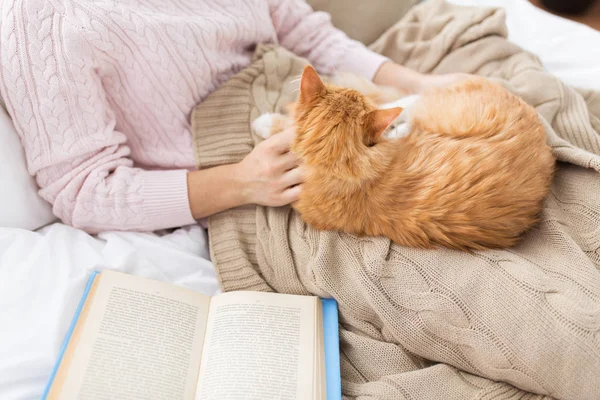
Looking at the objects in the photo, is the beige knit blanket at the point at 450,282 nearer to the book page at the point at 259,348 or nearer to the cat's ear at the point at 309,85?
the book page at the point at 259,348

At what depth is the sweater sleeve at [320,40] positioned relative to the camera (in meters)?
1.39

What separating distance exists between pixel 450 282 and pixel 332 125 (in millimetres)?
414

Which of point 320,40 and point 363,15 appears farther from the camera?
point 363,15

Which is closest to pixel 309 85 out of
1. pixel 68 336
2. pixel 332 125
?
pixel 332 125

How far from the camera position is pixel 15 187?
1037 millimetres

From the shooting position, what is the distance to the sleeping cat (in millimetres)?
921

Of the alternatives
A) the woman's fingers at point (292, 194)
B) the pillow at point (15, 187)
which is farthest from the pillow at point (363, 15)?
the pillow at point (15, 187)

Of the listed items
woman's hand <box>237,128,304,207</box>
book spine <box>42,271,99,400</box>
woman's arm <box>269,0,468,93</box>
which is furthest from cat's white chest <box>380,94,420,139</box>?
book spine <box>42,271,99,400</box>

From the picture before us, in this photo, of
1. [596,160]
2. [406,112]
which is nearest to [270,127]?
[406,112]

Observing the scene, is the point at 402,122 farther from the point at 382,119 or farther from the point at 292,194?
the point at 292,194

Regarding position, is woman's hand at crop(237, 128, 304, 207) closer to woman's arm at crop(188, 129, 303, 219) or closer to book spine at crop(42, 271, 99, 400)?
woman's arm at crop(188, 129, 303, 219)

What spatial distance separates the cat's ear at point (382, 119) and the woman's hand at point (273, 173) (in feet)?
0.64

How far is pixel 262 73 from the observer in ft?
4.17

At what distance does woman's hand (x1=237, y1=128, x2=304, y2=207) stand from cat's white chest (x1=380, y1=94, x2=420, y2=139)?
24 centimetres
